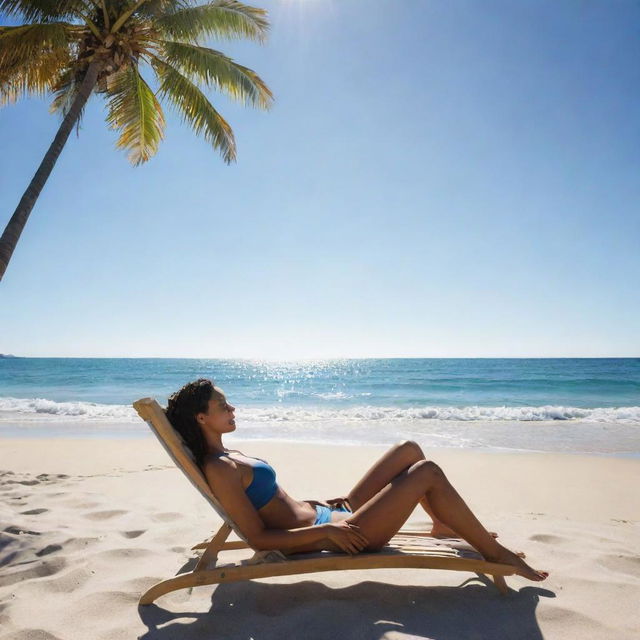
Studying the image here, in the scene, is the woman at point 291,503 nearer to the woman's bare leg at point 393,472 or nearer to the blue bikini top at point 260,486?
the blue bikini top at point 260,486

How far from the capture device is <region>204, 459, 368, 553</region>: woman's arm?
2455 millimetres

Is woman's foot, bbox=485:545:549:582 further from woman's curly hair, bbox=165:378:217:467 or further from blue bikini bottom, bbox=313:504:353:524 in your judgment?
woman's curly hair, bbox=165:378:217:467

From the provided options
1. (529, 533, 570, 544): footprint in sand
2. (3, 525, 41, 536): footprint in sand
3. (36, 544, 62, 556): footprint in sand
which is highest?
(529, 533, 570, 544): footprint in sand

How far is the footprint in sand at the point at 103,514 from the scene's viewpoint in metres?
4.05

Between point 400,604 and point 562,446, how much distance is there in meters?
8.86

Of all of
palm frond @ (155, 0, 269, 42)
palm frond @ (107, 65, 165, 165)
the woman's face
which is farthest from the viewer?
palm frond @ (107, 65, 165, 165)

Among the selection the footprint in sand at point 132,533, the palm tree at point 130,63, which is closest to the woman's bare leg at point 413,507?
the footprint in sand at point 132,533

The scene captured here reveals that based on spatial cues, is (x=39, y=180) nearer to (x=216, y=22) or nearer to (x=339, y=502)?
(x=216, y=22)

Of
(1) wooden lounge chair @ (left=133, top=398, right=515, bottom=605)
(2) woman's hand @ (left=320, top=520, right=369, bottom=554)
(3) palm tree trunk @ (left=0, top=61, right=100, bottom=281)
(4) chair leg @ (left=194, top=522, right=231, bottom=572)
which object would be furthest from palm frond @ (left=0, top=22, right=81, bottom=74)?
(2) woman's hand @ (left=320, top=520, right=369, bottom=554)

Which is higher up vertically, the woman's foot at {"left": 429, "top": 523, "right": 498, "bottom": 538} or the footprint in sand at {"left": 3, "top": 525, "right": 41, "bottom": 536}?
the woman's foot at {"left": 429, "top": 523, "right": 498, "bottom": 538}

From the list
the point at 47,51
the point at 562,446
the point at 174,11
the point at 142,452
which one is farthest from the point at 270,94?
the point at 562,446

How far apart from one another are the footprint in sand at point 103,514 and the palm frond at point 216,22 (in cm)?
704

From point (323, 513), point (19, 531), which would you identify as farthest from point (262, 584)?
point (19, 531)

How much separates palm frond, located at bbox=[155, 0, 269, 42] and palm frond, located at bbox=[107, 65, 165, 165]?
3.21ft
